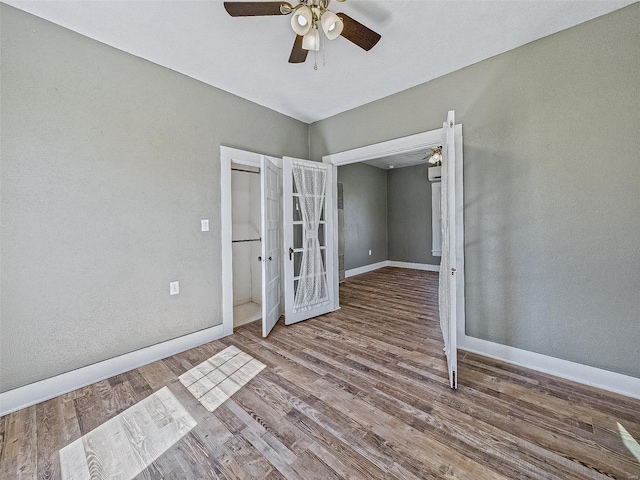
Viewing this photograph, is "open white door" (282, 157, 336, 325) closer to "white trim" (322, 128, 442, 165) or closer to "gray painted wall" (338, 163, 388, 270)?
"white trim" (322, 128, 442, 165)

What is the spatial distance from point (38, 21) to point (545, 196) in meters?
4.02

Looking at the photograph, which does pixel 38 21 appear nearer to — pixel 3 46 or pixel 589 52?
pixel 3 46

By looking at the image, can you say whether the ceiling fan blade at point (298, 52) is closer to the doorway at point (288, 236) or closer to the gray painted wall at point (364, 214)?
the doorway at point (288, 236)

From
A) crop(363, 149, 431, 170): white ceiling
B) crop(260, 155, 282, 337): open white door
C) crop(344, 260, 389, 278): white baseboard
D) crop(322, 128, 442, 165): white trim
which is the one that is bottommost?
crop(344, 260, 389, 278): white baseboard

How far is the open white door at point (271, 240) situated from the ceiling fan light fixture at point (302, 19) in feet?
4.75

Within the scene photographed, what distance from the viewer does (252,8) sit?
154 centimetres

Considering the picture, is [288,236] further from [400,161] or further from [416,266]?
[416,266]

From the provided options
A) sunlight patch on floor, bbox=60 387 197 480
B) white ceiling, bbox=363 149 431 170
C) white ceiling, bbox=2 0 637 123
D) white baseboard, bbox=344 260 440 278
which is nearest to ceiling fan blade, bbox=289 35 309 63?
white ceiling, bbox=2 0 637 123

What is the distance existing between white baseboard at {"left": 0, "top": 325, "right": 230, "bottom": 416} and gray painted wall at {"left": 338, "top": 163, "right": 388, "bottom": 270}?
12.7 feet

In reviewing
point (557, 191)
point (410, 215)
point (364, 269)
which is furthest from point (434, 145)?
point (410, 215)

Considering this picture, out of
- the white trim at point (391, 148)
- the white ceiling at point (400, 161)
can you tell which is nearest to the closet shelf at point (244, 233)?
the white trim at point (391, 148)

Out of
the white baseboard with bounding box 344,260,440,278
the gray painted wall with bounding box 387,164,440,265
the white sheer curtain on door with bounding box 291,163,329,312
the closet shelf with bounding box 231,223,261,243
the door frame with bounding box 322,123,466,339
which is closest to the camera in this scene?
the door frame with bounding box 322,123,466,339

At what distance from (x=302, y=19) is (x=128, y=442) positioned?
2636mm

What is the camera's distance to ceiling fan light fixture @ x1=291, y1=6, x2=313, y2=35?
5.08ft
